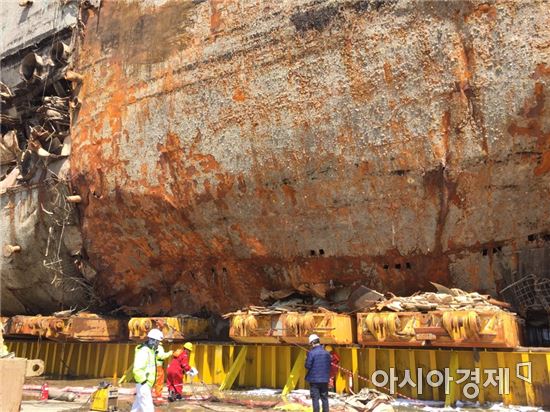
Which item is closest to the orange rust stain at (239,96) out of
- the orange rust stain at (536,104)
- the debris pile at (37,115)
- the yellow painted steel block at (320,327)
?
the yellow painted steel block at (320,327)

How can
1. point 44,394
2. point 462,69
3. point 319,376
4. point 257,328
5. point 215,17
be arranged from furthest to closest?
point 215,17 < point 44,394 < point 257,328 < point 462,69 < point 319,376

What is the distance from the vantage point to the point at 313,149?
402 inches

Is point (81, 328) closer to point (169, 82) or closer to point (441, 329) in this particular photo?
point (169, 82)

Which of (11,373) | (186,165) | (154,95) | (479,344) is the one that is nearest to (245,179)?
(186,165)

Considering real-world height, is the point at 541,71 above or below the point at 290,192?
above

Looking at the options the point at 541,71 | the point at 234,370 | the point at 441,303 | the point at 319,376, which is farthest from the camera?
the point at 234,370

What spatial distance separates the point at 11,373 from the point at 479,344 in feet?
20.2

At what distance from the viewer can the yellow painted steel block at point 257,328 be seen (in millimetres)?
9805

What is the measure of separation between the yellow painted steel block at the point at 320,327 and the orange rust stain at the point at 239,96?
4.34 metres

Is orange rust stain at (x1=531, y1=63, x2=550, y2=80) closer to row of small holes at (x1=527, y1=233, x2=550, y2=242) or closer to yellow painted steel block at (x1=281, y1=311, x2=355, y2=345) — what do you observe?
row of small holes at (x1=527, y1=233, x2=550, y2=242)

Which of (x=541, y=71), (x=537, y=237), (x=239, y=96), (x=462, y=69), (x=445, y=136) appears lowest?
(x=537, y=237)

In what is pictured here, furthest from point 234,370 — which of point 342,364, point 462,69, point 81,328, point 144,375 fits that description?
point 462,69

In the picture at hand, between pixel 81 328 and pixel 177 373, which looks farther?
pixel 81 328

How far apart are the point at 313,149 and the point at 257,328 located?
3448mm
